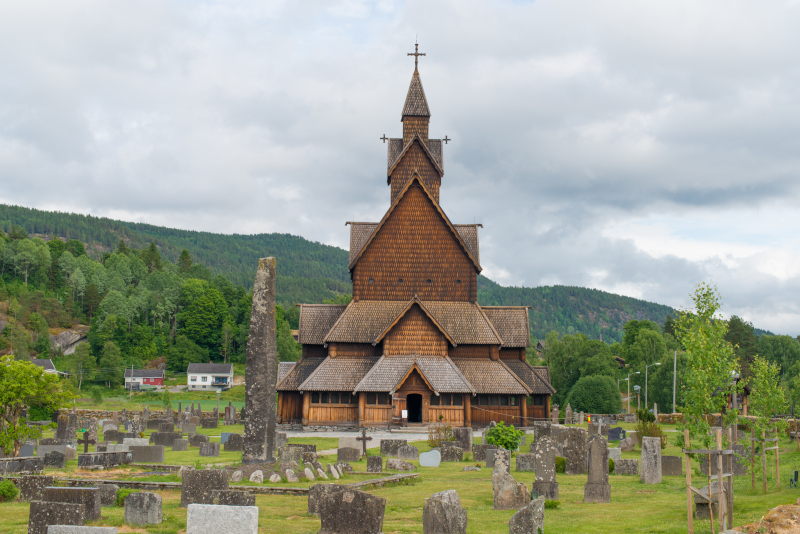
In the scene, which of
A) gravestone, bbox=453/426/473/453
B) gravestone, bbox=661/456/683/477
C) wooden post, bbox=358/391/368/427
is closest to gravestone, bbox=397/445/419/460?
gravestone, bbox=453/426/473/453

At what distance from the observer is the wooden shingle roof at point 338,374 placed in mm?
41156

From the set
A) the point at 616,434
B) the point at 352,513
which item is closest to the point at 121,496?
the point at 352,513

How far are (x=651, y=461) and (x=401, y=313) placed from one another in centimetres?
2363

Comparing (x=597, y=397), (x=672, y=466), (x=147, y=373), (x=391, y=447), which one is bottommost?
(x=391, y=447)

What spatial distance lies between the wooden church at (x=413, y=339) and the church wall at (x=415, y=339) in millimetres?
58

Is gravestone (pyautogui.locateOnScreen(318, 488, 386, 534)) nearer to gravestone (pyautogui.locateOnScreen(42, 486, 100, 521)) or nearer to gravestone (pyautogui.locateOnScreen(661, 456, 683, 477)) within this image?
gravestone (pyautogui.locateOnScreen(42, 486, 100, 521))

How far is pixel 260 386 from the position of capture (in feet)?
64.3

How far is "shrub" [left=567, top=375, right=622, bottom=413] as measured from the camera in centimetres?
5169

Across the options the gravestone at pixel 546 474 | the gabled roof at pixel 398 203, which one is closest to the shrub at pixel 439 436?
the gravestone at pixel 546 474

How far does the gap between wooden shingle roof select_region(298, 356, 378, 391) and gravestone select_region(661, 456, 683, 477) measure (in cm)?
2250

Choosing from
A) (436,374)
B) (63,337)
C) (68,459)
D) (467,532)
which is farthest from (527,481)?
(63,337)

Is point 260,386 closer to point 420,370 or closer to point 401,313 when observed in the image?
point 420,370

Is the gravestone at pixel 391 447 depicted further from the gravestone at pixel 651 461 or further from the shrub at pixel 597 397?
the shrub at pixel 597 397

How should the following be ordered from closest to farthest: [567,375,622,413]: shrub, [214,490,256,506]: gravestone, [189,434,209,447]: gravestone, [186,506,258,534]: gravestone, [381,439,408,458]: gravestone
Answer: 1. [186,506,258,534]: gravestone
2. [214,490,256,506]: gravestone
3. [381,439,408,458]: gravestone
4. [189,434,209,447]: gravestone
5. [567,375,622,413]: shrub
